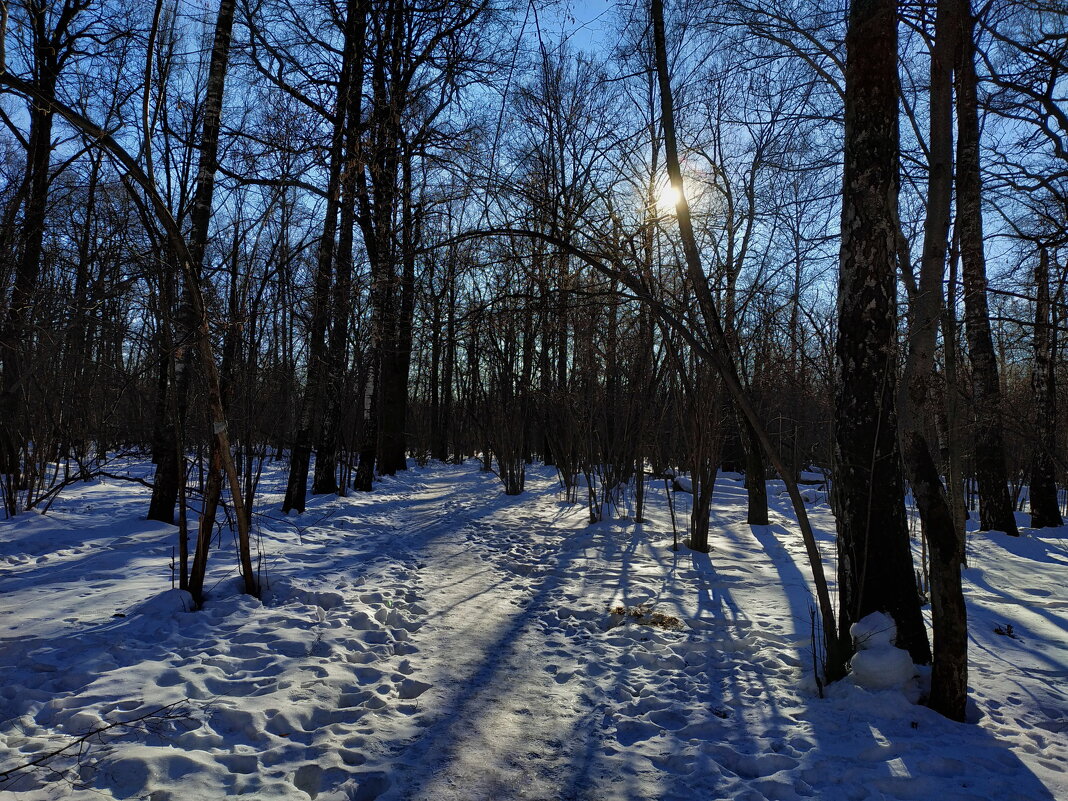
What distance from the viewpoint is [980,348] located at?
8742mm

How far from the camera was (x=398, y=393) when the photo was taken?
14727 millimetres

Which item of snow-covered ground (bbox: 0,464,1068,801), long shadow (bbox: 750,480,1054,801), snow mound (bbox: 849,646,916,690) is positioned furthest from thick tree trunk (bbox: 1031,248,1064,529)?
long shadow (bbox: 750,480,1054,801)

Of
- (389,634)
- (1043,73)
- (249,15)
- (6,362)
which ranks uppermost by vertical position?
(1043,73)

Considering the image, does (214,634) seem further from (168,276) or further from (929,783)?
(929,783)

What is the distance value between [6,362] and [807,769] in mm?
9153

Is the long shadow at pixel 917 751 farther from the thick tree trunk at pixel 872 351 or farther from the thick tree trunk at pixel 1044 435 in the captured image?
the thick tree trunk at pixel 1044 435

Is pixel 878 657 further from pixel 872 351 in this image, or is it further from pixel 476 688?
pixel 476 688

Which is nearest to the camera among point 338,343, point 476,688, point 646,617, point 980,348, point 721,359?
point 476,688

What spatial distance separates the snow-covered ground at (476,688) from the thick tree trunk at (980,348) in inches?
134

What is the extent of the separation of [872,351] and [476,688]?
115 inches

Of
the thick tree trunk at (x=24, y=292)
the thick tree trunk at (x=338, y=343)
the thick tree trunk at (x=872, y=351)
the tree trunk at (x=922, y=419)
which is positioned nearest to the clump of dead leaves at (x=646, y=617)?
the thick tree trunk at (x=872, y=351)

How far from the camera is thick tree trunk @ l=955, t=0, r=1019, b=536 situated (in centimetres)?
705

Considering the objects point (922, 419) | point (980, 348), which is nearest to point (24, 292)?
point (922, 419)

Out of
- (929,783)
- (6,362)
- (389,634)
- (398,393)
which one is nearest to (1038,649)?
(929,783)
